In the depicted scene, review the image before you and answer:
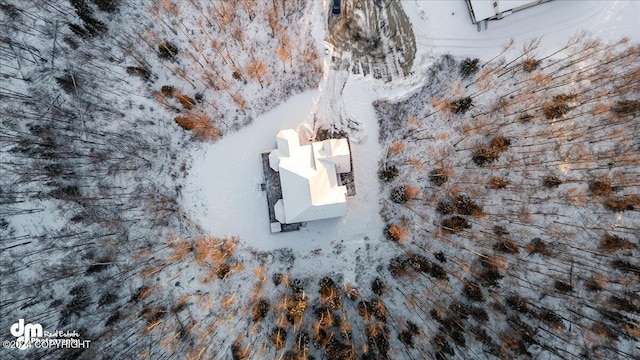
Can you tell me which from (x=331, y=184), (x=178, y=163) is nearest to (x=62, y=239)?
(x=178, y=163)

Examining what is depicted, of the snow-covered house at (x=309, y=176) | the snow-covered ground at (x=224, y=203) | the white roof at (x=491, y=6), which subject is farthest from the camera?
the snow-covered ground at (x=224, y=203)

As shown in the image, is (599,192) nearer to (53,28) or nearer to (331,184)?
(331,184)

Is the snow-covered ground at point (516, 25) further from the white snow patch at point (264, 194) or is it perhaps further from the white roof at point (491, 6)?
the white snow patch at point (264, 194)

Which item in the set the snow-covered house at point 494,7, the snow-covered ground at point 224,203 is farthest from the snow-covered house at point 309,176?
the snow-covered house at point 494,7

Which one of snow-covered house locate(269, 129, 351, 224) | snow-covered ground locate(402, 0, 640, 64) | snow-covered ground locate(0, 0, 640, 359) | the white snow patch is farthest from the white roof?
snow-covered house locate(269, 129, 351, 224)

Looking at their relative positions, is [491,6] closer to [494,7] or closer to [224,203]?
[494,7]

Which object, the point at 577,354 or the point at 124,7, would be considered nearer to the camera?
the point at 577,354

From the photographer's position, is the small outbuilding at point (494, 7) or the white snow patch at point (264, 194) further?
the white snow patch at point (264, 194)

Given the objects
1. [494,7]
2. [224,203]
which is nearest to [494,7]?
[494,7]
